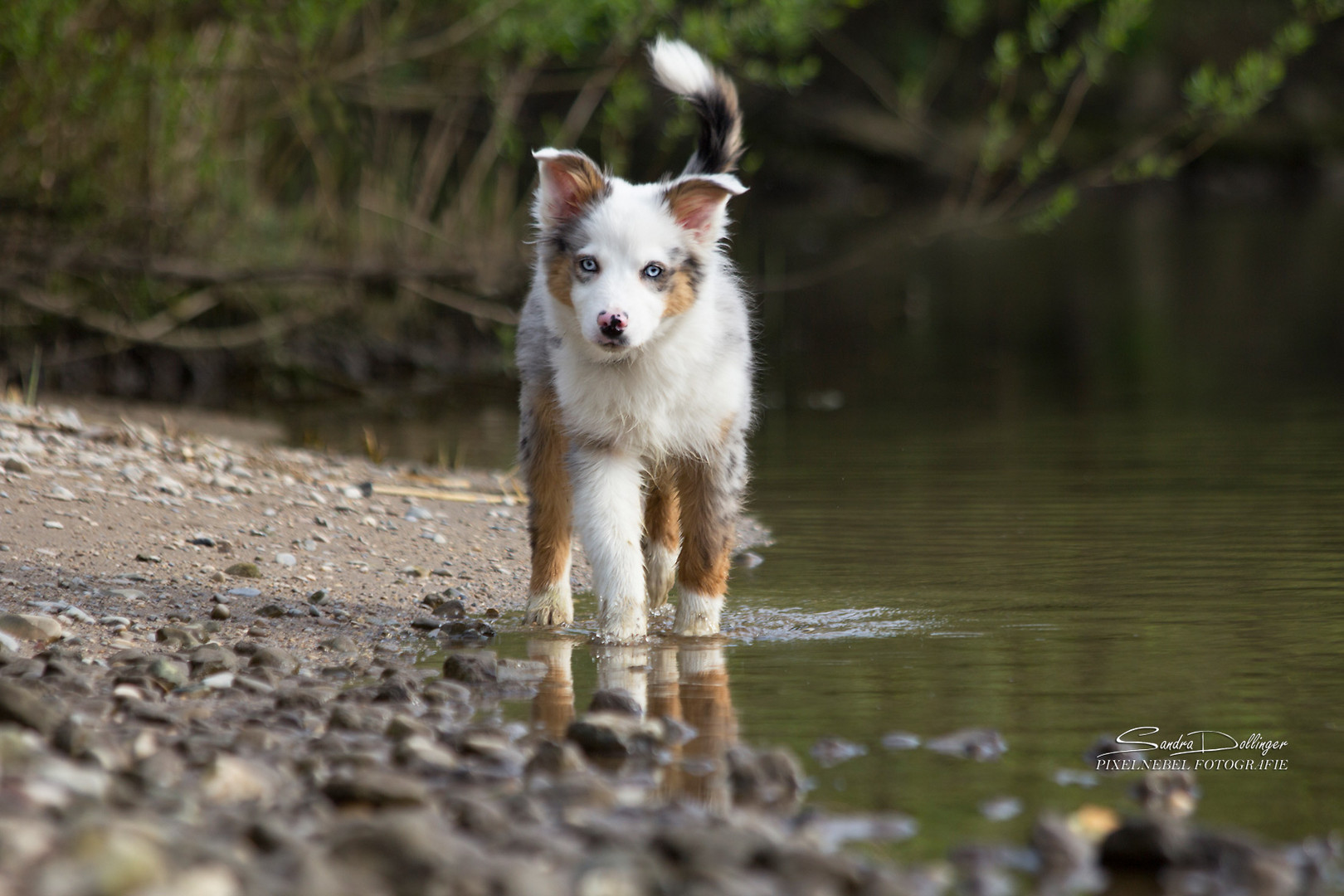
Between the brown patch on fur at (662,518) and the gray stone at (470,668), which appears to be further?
the brown patch on fur at (662,518)

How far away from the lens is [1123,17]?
8602mm

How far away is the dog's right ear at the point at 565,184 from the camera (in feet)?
17.7

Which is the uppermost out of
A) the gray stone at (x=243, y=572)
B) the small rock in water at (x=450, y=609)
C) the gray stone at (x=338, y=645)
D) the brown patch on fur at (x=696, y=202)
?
the brown patch on fur at (x=696, y=202)

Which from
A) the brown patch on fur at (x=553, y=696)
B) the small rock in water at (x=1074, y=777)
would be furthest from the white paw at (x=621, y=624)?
the small rock in water at (x=1074, y=777)

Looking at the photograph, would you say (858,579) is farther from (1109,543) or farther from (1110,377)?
(1110,377)

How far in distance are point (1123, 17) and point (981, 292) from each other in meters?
13.4

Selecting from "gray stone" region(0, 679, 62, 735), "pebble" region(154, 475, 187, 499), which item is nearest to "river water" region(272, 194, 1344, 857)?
A: "gray stone" region(0, 679, 62, 735)

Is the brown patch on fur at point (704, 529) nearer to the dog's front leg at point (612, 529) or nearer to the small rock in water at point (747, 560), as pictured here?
the dog's front leg at point (612, 529)

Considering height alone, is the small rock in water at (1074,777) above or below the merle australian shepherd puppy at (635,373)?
below

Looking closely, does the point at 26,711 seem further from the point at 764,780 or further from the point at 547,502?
the point at 547,502

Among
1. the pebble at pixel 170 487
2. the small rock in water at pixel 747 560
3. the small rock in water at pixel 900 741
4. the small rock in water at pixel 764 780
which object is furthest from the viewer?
the pebble at pixel 170 487

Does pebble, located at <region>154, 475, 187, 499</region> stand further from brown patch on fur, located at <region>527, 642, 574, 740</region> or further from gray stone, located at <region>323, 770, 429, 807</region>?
gray stone, located at <region>323, 770, 429, 807</region>

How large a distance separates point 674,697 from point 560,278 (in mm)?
1531

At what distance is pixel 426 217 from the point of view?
14320 mm
